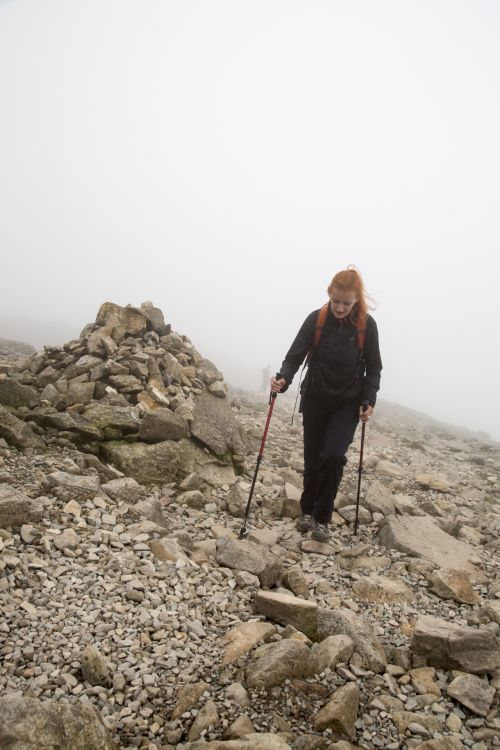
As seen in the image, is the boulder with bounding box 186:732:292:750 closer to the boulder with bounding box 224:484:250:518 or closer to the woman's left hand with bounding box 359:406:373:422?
the woman's left hand with bounding box 359:406:373:422

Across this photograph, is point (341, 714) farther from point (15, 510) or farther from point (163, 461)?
point (163, 461)

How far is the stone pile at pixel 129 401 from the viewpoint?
319 inches

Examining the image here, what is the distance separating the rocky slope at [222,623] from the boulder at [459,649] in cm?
1

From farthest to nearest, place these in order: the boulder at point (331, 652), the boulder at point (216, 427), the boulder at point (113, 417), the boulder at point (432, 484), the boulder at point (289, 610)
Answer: the boulder at point (432, 484) < the boulder at point (216, 427) < the boulder at point (113, 417) < the boulder at point (289, 610) < the boulder at point (331, 652)

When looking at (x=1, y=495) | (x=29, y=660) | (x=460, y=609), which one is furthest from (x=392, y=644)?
(x=1, y=495)

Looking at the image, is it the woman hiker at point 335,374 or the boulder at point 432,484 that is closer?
the woman hiker at point 335,374

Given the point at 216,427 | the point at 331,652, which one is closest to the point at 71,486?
the point at 216,427

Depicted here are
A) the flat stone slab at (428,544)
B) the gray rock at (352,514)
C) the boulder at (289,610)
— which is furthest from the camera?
the gray rock at (352,514)

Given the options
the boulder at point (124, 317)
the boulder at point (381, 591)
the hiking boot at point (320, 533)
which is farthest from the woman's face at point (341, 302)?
the boulder at point (124, 317)

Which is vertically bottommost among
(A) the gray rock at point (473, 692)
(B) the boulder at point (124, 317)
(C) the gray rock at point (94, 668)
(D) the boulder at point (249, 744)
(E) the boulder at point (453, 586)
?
(C) the gray rock at point (94, 668)

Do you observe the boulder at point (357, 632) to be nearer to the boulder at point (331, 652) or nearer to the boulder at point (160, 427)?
the boulder at point (331, 652)

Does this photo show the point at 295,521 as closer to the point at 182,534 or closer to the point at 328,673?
the point at 182,534

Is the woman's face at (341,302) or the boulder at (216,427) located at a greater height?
the woman's face at (341,302)

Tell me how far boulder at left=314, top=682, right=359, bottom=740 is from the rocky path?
0.04 ft
